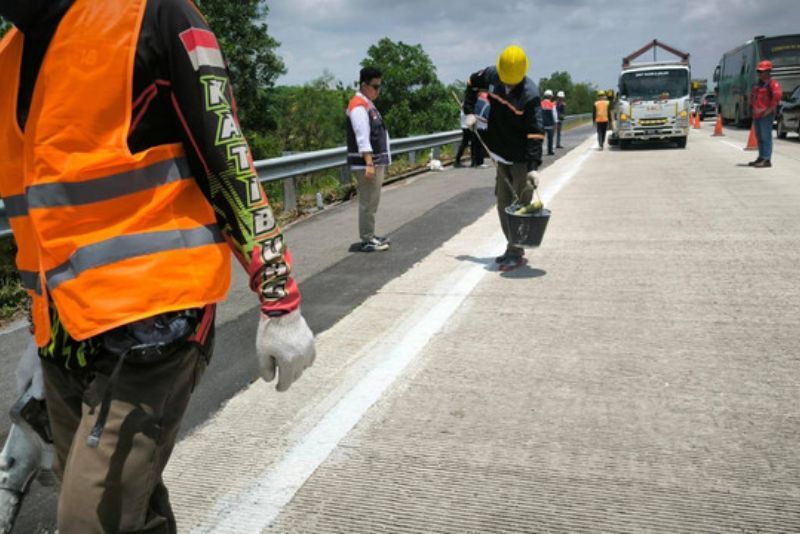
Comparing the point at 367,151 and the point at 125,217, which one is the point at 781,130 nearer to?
the point at 367,151

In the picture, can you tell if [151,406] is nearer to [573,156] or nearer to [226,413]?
[226,413]

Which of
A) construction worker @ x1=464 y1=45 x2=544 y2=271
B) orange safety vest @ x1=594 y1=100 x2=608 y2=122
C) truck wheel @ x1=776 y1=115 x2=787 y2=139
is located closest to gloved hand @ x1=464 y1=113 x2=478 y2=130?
construction worker @ x1=464 y1=45 x2=544 y2=271

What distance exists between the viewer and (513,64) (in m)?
6.30

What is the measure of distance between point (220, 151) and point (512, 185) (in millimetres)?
5542

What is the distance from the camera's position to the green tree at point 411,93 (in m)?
46.2

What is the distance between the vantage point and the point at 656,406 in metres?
3.49

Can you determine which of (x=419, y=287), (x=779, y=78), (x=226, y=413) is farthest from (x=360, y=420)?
(x=779, y=78)

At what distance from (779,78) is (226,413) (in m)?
30.5

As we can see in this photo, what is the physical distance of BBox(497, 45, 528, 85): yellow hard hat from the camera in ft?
20.6

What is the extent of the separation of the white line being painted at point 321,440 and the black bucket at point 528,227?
0.89m

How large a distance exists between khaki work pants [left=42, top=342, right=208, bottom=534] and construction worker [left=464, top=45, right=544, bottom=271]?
16.4 feet

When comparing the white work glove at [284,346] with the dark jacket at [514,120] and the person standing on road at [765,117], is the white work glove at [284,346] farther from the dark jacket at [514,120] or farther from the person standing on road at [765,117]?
the person standing on road at [765,117]

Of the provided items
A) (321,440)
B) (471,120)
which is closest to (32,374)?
(321,440)

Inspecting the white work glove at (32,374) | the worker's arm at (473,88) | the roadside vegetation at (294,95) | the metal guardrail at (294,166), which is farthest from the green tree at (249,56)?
the white work glove at (32,374)
